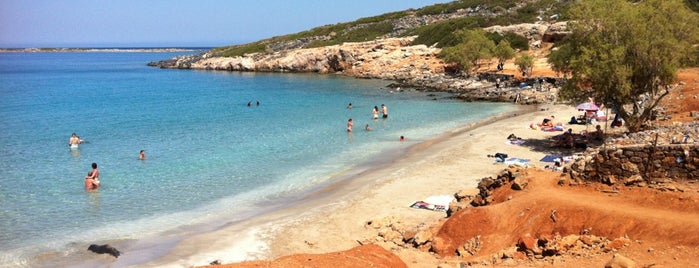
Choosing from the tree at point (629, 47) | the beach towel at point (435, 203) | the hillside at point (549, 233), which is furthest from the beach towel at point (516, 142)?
the beach towel at point (435, 203)

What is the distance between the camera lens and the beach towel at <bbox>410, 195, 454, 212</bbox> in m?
→ 19.1

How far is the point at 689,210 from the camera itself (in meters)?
12.7

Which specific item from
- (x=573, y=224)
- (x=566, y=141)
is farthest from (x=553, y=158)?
(x=573, y=224)

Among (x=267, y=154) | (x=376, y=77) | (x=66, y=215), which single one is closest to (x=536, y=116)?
(x=267, y=154)

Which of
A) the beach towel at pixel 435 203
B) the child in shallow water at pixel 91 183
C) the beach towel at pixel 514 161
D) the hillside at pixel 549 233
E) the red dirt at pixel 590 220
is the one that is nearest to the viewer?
the red dirt at pixel 590 220

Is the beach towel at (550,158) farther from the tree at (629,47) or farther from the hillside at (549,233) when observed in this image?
the hillside at (549,233)

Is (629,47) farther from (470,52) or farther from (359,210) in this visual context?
(470,52)

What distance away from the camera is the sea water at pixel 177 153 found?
66.5 feet

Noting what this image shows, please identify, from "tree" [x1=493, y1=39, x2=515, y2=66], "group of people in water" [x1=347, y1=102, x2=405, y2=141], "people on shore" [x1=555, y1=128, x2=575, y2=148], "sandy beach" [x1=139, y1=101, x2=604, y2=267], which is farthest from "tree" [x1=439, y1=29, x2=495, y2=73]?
"people on shore" [x1=555, y1=128, x2=575, y2=148]

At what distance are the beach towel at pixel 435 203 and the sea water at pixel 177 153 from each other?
235 inches

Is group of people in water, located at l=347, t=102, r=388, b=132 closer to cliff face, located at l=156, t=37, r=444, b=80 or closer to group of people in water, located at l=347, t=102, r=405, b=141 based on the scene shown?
group of people in water, located at l=347, t=102, r=405, b=141

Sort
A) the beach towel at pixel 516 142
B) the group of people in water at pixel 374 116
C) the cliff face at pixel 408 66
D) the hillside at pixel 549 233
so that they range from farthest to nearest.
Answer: the cliff face at pixel 408 66 → the group of people in water at pixel 374 116 → the beach towel at pixel 516 142 → the hillside at pixel 549 233

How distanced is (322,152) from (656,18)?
18.4 m

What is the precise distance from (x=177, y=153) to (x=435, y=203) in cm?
1888
